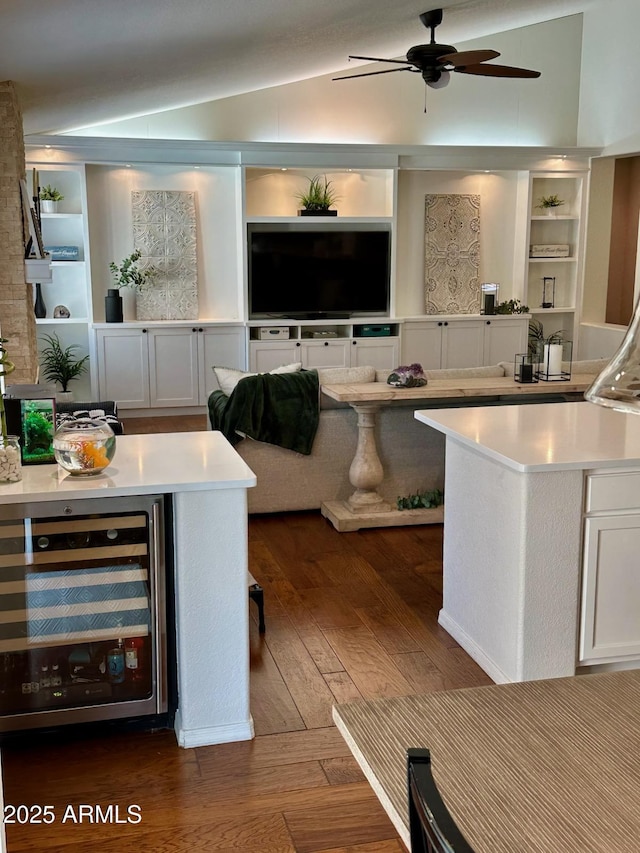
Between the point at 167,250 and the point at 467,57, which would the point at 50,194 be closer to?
the point at 167,250

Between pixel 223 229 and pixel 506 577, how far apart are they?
6.40 m

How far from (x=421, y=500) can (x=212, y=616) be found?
8.71ft

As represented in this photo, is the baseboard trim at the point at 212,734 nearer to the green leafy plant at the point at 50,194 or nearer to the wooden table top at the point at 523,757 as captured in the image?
the wooden table top at the point at 523,757

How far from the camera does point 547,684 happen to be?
68.6 inches

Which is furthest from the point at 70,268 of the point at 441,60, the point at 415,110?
the point at 441,60

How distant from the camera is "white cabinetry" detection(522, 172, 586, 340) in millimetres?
9508

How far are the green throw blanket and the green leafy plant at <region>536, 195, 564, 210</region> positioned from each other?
5.39m

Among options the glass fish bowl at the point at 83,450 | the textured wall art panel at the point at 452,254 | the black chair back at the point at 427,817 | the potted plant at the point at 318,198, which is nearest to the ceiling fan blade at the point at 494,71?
the potted plant at the point at 318,198

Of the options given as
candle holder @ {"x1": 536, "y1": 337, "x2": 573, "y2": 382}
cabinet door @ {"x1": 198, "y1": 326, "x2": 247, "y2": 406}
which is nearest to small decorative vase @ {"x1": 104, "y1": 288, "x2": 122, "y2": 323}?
cabinet door @ {"x1": 198, "y1": 326, "x2": 247, "y2": 406}

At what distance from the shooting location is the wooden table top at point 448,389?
5023mm

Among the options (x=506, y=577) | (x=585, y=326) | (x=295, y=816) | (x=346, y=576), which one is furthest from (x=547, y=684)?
(x=585, y=326)

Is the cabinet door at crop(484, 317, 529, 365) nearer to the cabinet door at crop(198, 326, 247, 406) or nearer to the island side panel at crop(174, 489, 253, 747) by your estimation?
the cabinet door at crop(198, 326, 247, 406)

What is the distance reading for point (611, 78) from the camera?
9141 millimetres

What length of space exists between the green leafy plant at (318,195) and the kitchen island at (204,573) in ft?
20.7
